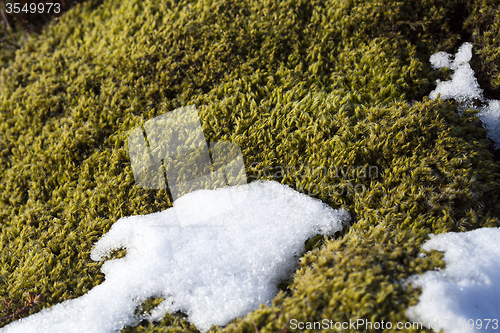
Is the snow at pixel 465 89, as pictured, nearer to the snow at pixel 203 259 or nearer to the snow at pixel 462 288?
the snow at pixel 462 288

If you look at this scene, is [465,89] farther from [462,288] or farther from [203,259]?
[203,259]

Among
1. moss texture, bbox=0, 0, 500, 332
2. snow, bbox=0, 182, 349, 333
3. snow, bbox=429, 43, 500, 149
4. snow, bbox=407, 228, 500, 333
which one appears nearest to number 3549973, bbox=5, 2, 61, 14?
moss texture, bbox=0, 0, 500, 332

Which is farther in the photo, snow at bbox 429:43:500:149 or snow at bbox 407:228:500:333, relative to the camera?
snow at bbox 429:43:500:149

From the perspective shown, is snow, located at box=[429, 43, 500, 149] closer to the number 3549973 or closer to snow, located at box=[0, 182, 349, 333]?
snow, located at box=[0, 182, 349, 333]

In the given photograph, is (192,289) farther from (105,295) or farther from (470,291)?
(470,291)

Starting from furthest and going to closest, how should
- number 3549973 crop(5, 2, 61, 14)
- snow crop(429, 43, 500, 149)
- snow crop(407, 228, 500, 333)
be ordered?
number 3549973 crop(5, 2, 61, 14) < snow crop(429, 43, 500, 149) < snow crop(407, 228, 500, 333)

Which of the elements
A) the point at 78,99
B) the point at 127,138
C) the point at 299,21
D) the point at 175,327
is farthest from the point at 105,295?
the point at 299,21

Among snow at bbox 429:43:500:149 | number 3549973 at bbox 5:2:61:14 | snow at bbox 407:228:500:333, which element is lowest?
snow at bbox 407:228:500:333
